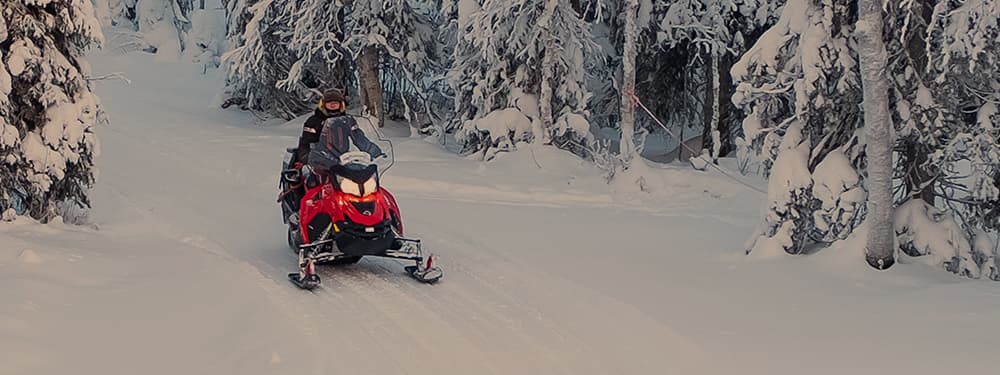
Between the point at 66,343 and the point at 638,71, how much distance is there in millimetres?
15200

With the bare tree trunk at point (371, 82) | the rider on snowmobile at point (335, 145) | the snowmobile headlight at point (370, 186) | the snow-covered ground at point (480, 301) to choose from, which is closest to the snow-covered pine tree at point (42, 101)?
the snow-covered ground at point (480, 301)

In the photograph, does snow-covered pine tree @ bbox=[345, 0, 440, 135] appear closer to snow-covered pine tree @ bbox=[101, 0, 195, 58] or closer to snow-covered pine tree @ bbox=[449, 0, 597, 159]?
snow-covered pine tree @ bbox=[449, 0, 597, 159]

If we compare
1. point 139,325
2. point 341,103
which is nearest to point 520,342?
point 139,325

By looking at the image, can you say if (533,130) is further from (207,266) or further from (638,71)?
(207,266)

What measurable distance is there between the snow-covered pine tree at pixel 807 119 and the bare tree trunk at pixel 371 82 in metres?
12.0

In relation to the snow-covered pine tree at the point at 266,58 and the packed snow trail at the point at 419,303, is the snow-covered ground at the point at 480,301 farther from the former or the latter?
the snow-covered pine tree at the point at 266,58

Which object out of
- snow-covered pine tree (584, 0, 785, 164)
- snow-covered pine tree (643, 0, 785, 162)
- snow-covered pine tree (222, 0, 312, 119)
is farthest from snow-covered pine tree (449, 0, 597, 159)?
snow-covered pine tree (222, 0, 312, 119)

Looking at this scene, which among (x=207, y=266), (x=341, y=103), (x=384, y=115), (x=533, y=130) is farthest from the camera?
(x=384, y=115)

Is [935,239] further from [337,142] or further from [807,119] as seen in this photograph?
[337,142]

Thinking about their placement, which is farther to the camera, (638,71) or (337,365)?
(638,71)

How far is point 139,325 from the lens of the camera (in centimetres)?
660

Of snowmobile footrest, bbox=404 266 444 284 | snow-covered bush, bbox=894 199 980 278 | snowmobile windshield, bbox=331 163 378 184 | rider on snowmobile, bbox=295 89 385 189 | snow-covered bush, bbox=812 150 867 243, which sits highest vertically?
rider on snowmobile, bbox=295 89 385 189

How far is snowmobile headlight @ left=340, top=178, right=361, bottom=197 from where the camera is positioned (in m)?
8.32

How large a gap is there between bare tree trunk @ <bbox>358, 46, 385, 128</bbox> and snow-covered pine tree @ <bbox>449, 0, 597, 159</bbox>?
134 inches
